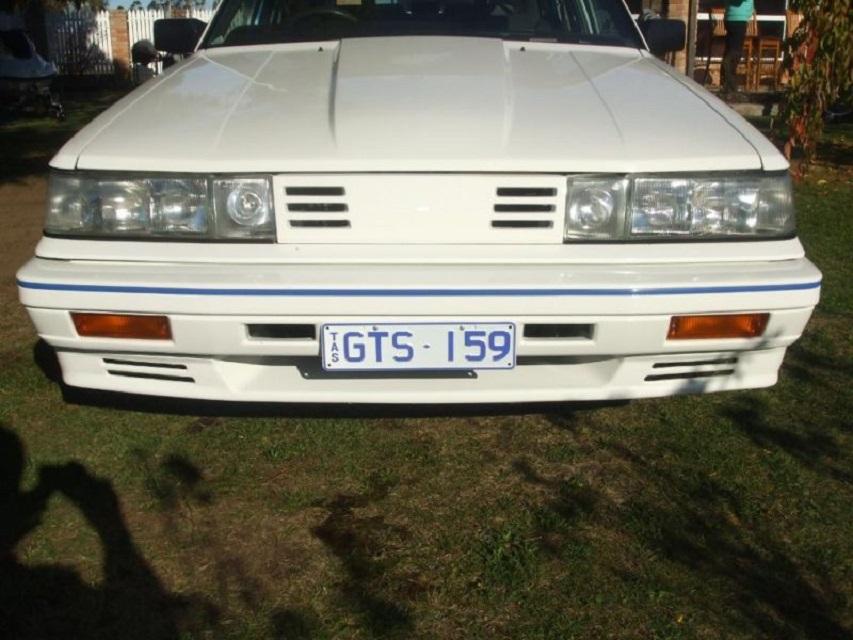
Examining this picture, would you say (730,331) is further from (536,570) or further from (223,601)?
(223,601)

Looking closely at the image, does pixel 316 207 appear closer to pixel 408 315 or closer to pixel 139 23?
pixel 408 315

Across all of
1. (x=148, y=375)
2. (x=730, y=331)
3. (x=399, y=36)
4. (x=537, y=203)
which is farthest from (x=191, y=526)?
(x=399, y=36)

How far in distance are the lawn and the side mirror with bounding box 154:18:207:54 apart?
1.53m

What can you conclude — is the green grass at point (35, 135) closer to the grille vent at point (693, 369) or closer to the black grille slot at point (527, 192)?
the black grille slot at point (527, 192)

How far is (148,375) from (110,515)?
422 millimetres

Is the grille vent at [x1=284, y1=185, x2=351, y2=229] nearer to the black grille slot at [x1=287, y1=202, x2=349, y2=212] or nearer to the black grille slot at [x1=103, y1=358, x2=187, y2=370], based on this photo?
the black grille slot at [x1=287, y1=202, x2=349, y2=212]

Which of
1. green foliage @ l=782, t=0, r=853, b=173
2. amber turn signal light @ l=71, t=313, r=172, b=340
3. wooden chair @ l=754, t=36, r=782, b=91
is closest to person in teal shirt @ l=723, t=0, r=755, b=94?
wooden chair @ l=754, t=36, r=782, b=91

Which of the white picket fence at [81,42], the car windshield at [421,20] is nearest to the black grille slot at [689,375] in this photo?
the car windshield at [421,20]

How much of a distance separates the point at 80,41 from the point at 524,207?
71.1 feet

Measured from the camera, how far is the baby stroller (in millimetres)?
14352

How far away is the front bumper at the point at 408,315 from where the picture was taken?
290cm

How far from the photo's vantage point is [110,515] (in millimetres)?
3105

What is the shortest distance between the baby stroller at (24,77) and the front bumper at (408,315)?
12259 millimetres

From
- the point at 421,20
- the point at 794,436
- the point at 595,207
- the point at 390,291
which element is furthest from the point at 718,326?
the point at 421,20
